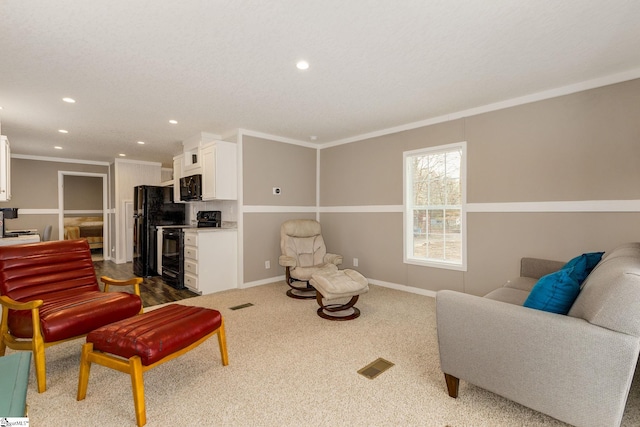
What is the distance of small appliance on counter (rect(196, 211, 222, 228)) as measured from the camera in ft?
16.3

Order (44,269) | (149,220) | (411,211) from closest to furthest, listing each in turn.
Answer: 1. (44,269)
2. (411,211)
3. (149,220)

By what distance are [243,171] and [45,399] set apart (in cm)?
327

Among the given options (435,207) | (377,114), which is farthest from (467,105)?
(435,207)

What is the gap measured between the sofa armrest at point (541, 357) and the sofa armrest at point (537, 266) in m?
1.63

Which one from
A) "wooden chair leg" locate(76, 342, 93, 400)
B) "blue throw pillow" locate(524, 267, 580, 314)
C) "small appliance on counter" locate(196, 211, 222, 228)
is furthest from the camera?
"small appliance on counter" locate(196, 211, 222, 228)

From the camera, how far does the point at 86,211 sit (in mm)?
8594

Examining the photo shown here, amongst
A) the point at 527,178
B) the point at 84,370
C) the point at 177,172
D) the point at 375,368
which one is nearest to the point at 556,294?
the point at 375,368

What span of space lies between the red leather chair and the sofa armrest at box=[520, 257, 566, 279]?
3579mm

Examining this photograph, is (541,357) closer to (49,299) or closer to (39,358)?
(39,358)

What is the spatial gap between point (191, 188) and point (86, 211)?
5864 mm

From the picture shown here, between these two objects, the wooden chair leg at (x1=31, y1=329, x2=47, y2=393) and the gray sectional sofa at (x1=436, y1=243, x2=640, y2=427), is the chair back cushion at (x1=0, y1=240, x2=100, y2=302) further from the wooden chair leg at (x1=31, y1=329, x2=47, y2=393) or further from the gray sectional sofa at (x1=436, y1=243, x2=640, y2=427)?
the gray sectional sofa at (x1=436, y1=243, x2=640, y2=427)

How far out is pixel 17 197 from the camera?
21.0 ft

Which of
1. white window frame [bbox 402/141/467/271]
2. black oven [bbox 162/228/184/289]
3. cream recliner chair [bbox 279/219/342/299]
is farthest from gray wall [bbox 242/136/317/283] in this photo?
white window frame [bbox 402/141/467/271]

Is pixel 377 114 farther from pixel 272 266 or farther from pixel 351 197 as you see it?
pixel 272 266
